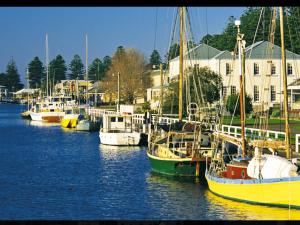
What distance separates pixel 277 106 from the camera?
241 feet

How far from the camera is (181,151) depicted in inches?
1261

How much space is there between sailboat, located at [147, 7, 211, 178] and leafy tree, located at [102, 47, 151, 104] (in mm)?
68199

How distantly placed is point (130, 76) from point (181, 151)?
73933mm

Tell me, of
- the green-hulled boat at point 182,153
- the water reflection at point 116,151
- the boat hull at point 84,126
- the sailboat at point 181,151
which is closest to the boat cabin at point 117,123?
the water reflection at point 116,151

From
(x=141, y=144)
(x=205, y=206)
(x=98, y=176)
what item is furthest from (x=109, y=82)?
(x=205, y=206)

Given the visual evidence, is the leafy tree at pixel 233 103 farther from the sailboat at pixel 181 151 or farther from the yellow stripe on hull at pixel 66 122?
the sailboat at pixel 181 151

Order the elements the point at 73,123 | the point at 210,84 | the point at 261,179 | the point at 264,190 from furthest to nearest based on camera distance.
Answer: the point at 73,123 → the point at 210,84 → the point at 264,190 → the point at 261,179

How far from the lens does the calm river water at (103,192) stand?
23031 mm

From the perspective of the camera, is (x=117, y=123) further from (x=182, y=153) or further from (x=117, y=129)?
(x=182, y=153)

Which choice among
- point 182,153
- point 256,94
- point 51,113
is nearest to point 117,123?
point 182,153

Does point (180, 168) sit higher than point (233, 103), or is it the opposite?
point (233, 103)

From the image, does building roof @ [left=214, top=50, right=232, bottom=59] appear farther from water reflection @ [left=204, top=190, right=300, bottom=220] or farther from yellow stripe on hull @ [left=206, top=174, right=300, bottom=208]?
water reflection @ [left=204, top=190, right=300, bottom=220]

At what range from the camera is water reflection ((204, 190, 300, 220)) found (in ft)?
70.4

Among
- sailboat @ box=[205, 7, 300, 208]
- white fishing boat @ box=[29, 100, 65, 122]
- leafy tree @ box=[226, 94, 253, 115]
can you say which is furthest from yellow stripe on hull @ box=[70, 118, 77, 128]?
sailboat @ box=[205, 7, 300, 208]
